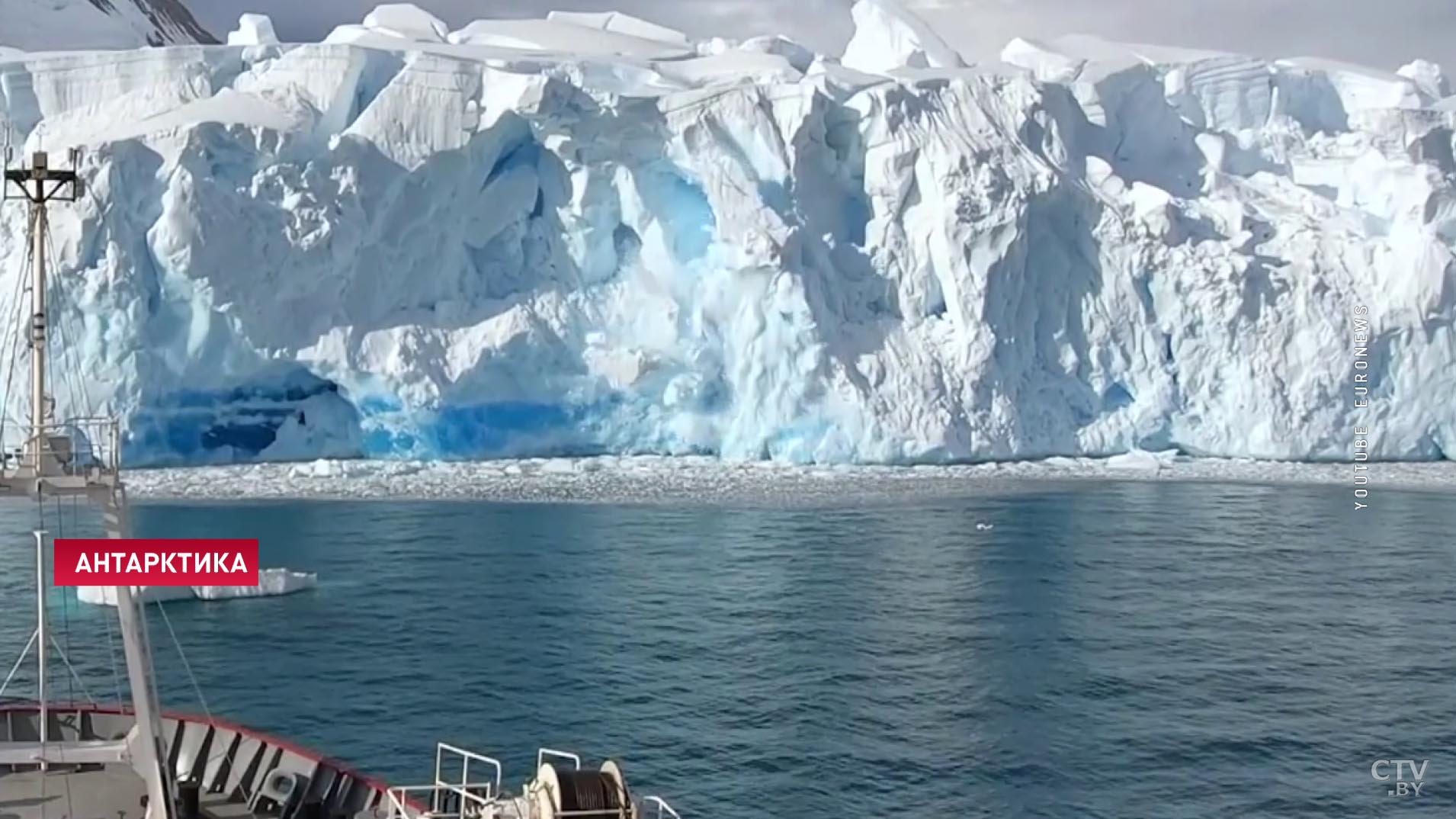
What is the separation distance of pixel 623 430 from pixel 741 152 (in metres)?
4.79

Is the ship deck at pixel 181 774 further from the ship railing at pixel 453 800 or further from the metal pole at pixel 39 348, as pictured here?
the metal pole at pixel 39 348

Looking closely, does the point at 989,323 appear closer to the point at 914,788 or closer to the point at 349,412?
the point at 349,412

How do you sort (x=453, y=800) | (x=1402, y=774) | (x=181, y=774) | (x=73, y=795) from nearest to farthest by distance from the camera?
(x=73, y=795) < (x=453, y=800) < (x=181, y=774) < (x=1402, y=774)

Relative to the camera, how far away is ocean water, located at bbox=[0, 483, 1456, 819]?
10414mm

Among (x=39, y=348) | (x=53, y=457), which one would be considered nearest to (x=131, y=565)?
(x=53, y=457)

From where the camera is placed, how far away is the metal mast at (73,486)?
6.20 meters

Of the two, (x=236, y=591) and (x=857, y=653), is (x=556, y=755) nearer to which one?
(x=857, y=653)

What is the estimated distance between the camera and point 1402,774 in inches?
412

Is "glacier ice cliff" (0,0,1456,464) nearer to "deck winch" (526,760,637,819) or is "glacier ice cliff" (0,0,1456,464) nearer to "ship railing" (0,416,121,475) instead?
"ship railing" (0,416,121,475)

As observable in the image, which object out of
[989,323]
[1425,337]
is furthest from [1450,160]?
[989,323]

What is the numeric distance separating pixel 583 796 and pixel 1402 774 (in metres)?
6.76

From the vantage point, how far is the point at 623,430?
2506 cm

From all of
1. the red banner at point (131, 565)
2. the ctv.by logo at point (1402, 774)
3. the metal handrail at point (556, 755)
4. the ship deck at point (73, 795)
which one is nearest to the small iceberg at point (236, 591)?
the metal handrail at point (556, 755)

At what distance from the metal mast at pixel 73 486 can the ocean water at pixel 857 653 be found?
148 inches
